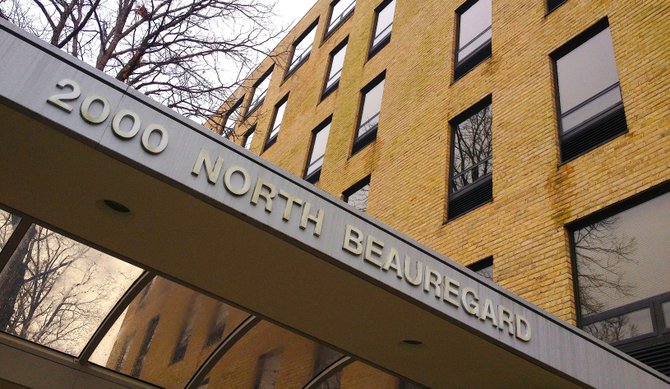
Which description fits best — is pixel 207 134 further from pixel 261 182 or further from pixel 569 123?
pixel 569 123

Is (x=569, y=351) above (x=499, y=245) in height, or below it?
below

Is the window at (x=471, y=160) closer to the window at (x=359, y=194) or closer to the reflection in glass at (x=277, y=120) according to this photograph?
the window at (x=359, y=194)

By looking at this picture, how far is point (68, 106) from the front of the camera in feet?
13.7

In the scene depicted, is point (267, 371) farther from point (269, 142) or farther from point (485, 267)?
point (269, 142)

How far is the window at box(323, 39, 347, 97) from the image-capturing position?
21.4 meters

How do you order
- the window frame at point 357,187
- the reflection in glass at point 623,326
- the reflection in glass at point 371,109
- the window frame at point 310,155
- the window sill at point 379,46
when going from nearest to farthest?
the reflection in glass at point 623,326, the window frame at point 357,187, the reflection in glass at point 371,109, the window frame at point 310,155, the window sill at point 379,46

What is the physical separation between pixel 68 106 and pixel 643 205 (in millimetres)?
8055

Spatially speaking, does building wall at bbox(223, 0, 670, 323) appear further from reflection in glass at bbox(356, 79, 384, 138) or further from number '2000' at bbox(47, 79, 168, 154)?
number '2000' at bbox(47, 79, 168, 154)

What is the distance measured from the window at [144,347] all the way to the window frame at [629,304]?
5904mm

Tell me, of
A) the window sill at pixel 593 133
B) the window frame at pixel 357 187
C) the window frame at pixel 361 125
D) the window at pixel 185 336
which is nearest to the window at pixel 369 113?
the window frame at pixel 361 125

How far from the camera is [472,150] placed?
13.0 meters

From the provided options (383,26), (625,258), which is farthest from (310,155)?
(625,258)

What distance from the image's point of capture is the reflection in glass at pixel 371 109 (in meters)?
17.3

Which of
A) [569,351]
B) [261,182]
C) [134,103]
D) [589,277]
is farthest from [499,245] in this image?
[134,103]
